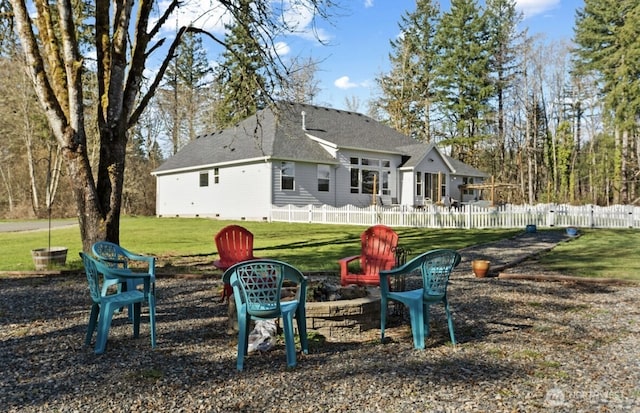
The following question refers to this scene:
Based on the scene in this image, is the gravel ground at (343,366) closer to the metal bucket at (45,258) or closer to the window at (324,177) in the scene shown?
the metal bucket at (45,258)

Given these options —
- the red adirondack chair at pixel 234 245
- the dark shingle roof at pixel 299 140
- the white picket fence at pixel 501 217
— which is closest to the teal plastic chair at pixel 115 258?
the red adirondack chair at pixel 234 245

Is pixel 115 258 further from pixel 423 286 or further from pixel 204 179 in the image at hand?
pixel 204 179

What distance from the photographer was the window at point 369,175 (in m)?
25.2

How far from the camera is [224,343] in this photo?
177 inches

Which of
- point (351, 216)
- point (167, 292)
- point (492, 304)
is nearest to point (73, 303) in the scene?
point (167, 292)

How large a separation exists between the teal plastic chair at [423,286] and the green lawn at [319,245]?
14.5ft

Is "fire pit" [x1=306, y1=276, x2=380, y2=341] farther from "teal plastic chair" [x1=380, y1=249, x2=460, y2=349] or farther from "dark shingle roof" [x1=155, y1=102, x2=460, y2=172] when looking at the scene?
"dark shingle roof" [x1=155, y1=102, x2=460, y2=172]

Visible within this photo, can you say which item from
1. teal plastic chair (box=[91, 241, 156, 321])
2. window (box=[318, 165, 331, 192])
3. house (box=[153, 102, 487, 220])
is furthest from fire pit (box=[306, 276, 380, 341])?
window (box=[318, 165, 331, 192])

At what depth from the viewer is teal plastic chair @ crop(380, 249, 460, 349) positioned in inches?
168

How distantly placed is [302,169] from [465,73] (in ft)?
78.5

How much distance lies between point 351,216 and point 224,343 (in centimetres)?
1667

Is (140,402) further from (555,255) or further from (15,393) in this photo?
(555,255)

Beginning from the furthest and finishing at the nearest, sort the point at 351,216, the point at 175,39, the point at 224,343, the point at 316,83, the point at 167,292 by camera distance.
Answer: the point at 316,83 → the point at 351,216 → the point at 175,39 → the point at 167,292 → the point at 224,343

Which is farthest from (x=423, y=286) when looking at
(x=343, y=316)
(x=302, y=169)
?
(x=302, y=169)
